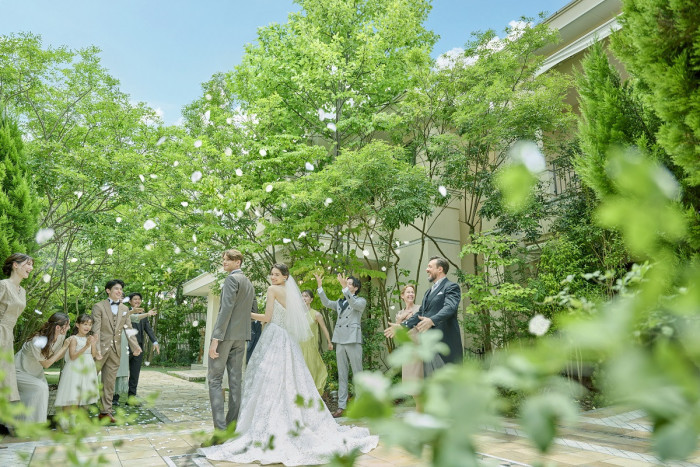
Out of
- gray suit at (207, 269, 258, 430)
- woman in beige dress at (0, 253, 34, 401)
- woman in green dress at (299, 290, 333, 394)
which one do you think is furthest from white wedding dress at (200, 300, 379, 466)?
woman in green dress at (299, 290, 333, 394)

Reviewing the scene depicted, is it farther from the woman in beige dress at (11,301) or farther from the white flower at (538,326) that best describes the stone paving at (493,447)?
the white flower at (538,326)

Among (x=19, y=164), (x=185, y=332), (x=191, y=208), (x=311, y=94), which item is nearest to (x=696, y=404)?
(x=19, y=164)

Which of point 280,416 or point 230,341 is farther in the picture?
point 230,341

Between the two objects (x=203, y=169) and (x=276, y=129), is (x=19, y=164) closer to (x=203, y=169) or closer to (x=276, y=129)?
(x=203, y=169)

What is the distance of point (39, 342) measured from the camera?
5.86 m

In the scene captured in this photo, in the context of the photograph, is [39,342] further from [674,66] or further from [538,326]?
[674,66]

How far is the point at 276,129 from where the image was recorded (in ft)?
36.2

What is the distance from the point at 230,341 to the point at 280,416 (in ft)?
3.35

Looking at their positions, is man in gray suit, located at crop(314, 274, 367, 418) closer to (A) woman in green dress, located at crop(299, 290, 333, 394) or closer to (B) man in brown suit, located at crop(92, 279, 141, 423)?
(A) woman in green dress, located at crop(299, 290, 333, 394)

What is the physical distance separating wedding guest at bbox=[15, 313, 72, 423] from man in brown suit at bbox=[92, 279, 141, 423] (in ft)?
2.03

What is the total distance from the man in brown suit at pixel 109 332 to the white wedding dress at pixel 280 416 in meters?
2.58

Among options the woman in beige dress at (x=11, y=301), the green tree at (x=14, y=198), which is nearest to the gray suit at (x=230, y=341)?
the woman in beige dress at (x=11, y=301)

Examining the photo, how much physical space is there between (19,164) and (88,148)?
1.82 m

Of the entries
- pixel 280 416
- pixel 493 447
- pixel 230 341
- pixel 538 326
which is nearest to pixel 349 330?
pixel 230 341
